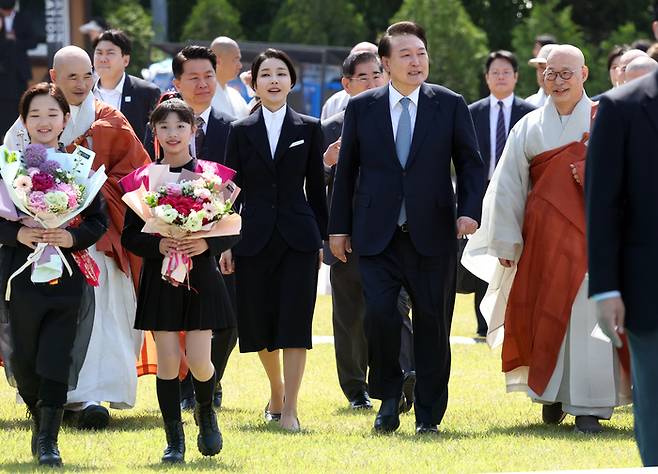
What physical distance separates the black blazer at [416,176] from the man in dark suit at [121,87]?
2015 millimetres

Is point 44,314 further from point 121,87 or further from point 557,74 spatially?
point 121,87

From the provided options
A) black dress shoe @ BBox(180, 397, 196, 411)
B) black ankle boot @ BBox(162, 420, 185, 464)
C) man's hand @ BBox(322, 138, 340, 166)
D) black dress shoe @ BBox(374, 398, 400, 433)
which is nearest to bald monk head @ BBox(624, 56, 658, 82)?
man's hand @ BBox(322, 138, 340, 166)

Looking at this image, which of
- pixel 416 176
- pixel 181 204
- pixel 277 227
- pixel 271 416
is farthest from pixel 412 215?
pixel 181 204

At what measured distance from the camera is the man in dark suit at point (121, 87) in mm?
10617

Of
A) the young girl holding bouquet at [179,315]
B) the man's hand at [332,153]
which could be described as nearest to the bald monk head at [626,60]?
the man's hand at [332,153]

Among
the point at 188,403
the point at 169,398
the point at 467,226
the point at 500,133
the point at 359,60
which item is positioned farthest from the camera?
the point at 500,133

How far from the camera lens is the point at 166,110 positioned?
800 cm

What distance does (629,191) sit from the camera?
545cm

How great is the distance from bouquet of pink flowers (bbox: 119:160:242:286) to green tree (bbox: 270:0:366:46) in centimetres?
3053

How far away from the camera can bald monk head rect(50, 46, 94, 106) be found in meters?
9.27

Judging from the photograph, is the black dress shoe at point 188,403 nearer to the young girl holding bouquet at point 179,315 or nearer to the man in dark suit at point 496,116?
the young girl holding bouquet at point 179,315

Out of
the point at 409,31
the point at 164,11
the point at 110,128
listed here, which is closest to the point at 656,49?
the point at 409,31

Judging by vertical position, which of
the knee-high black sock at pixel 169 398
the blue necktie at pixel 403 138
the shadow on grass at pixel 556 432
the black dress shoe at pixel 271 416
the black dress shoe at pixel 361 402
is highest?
the blue necktie at pixel 403 138

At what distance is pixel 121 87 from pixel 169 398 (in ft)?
11.5
